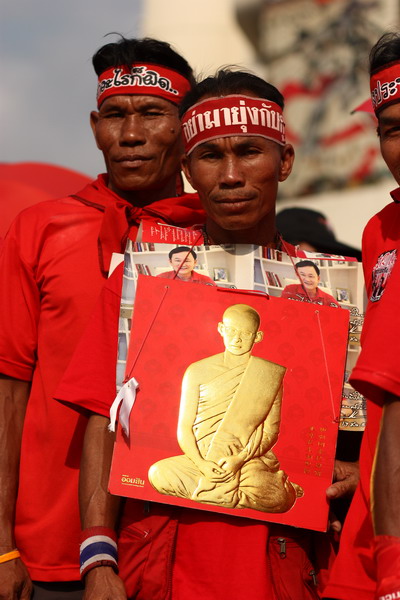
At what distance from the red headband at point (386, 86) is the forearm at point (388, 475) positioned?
1099 mm

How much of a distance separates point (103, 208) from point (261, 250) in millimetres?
784

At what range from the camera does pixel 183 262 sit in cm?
310

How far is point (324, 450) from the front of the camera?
2.92 m

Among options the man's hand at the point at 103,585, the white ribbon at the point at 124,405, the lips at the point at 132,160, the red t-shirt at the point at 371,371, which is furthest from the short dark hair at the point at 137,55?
the man's hand at the point at 103,585

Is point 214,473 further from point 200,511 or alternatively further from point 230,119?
point 230,119

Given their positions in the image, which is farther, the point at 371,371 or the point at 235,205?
the point at 235,205

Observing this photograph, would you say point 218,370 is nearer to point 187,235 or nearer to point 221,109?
point 187,235

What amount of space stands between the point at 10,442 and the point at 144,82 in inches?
58.0

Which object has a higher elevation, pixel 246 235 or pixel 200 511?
pixel 246 235

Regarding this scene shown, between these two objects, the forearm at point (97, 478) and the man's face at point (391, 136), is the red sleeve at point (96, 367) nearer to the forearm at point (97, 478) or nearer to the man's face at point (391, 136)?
the forearm at point (97, 478)

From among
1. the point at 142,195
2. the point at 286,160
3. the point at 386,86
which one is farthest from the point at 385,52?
the point at 142,195

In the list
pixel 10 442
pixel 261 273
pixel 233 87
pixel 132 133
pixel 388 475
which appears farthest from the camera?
pixel 132 133

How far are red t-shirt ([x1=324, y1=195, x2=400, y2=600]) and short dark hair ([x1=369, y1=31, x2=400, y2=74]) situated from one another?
421mm

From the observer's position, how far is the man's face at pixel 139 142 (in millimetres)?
3730
